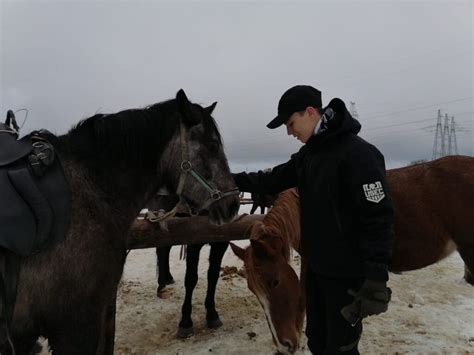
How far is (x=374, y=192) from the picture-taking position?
1967mm

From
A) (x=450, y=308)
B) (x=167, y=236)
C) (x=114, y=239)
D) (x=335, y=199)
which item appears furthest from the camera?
(x=450, y=308)

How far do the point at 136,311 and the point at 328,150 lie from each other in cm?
368

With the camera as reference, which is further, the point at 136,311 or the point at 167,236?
the point at 136,311

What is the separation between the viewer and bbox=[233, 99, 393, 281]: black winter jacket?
1.95m

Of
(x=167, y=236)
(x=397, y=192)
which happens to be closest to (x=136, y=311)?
(x=167, y=236)

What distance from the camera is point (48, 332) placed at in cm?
182

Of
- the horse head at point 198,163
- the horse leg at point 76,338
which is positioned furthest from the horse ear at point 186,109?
the horse leg at point 76,338

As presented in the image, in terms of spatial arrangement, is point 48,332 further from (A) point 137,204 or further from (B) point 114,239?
(A) point 137,204

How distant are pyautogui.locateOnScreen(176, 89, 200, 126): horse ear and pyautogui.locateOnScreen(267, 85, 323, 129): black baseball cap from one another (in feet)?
1.75

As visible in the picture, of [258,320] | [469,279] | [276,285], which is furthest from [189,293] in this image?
[469,279]

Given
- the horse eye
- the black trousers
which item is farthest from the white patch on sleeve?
the horse eye

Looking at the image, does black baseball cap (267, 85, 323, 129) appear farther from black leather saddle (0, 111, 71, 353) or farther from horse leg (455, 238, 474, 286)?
horse leg (455, 238, 474, 286)

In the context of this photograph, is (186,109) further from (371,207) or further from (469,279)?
(469,279)

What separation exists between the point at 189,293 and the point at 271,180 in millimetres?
2101
